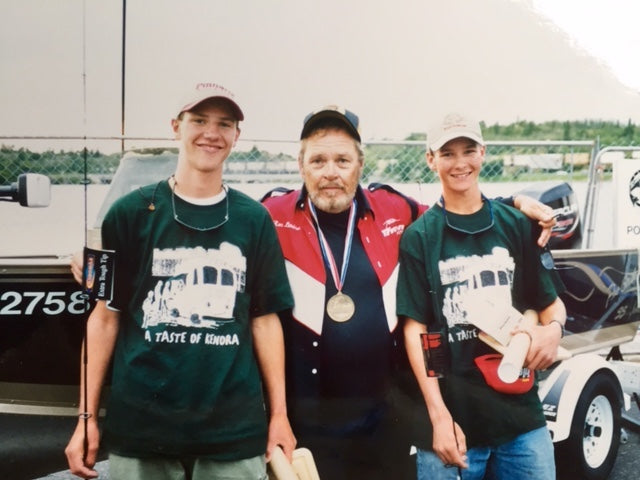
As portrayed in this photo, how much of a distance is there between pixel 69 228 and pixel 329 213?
75 cm

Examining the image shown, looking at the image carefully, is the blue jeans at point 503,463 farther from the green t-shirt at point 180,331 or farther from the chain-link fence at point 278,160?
the chain-link fence at point 278,160

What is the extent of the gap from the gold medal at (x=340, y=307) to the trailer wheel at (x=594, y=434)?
3.54ft

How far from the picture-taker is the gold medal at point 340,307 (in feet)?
6.31

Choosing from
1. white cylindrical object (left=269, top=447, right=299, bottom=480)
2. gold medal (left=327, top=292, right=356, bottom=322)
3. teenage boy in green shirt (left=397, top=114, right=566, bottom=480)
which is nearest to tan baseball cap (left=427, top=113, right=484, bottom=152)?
teenage boy in green shirt (left=397, top=114, right=566, bottom=480)

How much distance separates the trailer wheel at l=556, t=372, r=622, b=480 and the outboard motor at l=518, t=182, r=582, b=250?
1.95ft

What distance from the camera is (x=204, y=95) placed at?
1824mm

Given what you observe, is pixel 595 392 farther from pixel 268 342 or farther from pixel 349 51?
pixel 349 51

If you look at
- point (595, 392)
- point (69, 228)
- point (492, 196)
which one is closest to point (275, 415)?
point (69, 228)

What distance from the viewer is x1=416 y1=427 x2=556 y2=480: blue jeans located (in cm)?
206

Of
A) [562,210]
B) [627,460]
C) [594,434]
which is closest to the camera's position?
[562,210]

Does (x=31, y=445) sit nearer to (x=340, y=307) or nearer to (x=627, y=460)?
(x=340, y=307)

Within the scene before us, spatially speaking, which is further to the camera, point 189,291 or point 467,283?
point 467,283

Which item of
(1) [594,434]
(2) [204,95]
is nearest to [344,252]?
(2) [204,95]

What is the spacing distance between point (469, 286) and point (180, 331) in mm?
895
